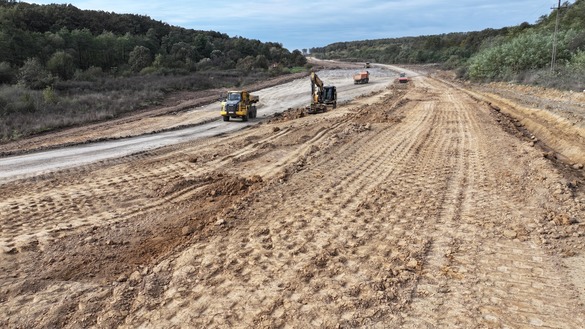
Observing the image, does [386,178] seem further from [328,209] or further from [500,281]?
[500,281]

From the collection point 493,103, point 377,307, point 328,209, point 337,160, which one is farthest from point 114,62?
point 377,307

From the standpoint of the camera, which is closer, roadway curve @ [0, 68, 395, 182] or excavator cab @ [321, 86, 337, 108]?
roadway curve @ [0, 68, 395, 182]

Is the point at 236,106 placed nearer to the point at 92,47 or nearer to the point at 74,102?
the point at 74,102

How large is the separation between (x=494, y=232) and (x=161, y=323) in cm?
543

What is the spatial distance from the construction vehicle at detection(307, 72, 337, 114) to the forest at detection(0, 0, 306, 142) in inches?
511

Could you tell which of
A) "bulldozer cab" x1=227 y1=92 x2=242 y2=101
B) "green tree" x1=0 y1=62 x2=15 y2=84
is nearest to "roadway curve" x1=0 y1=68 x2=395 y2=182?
"bulldozer cab" x1=227 y1=92 x2=242 y2=101

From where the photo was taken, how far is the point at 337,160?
12531 mm

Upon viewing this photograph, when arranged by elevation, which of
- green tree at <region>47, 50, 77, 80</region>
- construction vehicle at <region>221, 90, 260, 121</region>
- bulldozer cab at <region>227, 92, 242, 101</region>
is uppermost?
green tree at <region>47, 50, 77, 80</region>

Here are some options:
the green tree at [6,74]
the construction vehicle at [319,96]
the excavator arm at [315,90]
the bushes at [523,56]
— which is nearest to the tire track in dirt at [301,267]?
the construction vehicle at [319,96]

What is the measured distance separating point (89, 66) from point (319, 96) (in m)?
35.0

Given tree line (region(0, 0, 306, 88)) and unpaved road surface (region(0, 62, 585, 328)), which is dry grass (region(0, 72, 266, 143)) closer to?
tree line (region(0, 0, 306, 88))

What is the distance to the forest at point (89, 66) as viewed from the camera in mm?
26516

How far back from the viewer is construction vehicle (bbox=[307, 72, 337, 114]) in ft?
87.1

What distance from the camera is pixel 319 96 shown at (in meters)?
27.3
